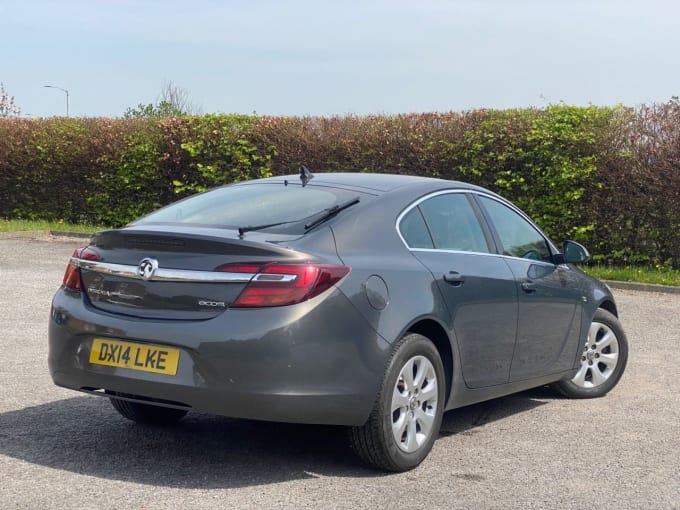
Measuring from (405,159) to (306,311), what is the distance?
42.9 ft

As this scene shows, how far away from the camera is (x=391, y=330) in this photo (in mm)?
5305

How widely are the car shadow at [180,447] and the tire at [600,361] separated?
1.06 m

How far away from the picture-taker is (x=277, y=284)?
16.4 feet

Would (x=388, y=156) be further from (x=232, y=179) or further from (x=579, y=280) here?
(x=579, y=280)

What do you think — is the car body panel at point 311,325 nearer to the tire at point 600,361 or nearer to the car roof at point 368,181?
the car roof at point 368,181

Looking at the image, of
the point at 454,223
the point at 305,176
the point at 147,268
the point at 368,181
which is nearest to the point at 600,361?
the point at 454,223

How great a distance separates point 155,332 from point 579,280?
3.51 m

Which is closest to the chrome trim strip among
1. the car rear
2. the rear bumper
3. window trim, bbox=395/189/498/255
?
the car rear

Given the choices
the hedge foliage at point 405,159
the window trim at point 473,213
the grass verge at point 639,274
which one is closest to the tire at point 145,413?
the window trim at point 473,213

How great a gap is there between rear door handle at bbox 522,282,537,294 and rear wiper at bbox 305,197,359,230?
4.78 ft

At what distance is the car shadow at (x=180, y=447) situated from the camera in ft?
17.5

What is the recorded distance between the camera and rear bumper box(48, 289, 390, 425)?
4.94m

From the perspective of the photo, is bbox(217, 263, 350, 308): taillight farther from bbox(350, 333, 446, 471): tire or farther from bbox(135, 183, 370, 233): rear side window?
bbox(350, 333, 446, 471): tire

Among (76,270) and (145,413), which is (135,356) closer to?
(76,270)
